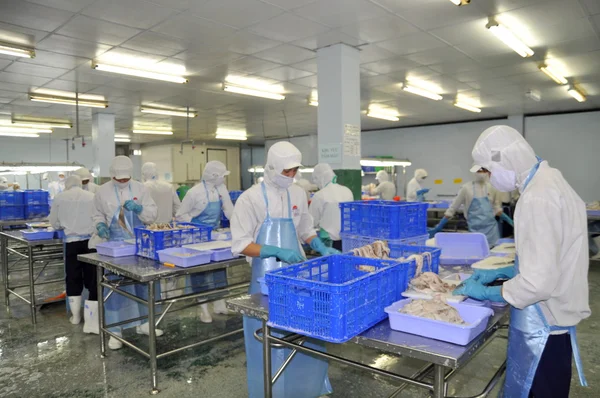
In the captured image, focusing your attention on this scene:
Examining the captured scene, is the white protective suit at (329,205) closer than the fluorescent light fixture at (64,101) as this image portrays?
Yes

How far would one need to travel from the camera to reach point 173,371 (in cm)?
348

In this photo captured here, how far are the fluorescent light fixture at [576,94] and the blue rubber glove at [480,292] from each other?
715cm

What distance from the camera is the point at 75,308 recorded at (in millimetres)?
4664

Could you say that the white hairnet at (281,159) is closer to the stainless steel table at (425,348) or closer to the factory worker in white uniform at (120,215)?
the stainless steel table at (425,348)

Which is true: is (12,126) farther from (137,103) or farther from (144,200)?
(144,200)

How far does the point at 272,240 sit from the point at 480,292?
51.9 inches

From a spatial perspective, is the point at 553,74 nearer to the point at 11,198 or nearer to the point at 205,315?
the point at 205,315

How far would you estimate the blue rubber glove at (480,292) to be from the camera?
1.84m

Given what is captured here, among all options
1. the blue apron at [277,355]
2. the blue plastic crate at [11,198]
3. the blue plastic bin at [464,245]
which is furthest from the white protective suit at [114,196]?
the blue plastic crate at [11,198]

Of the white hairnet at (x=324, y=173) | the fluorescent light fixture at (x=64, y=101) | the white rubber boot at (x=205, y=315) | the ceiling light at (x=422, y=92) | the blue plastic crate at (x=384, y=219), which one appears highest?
the ceiling light at (x=422, y=92)

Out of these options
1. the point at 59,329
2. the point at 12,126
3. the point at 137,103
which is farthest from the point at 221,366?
the point at 12,126

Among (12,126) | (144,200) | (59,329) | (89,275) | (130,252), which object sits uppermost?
(12,126)

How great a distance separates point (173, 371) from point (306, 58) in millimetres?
3982

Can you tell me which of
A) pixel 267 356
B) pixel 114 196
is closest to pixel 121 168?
pixel 114 196
